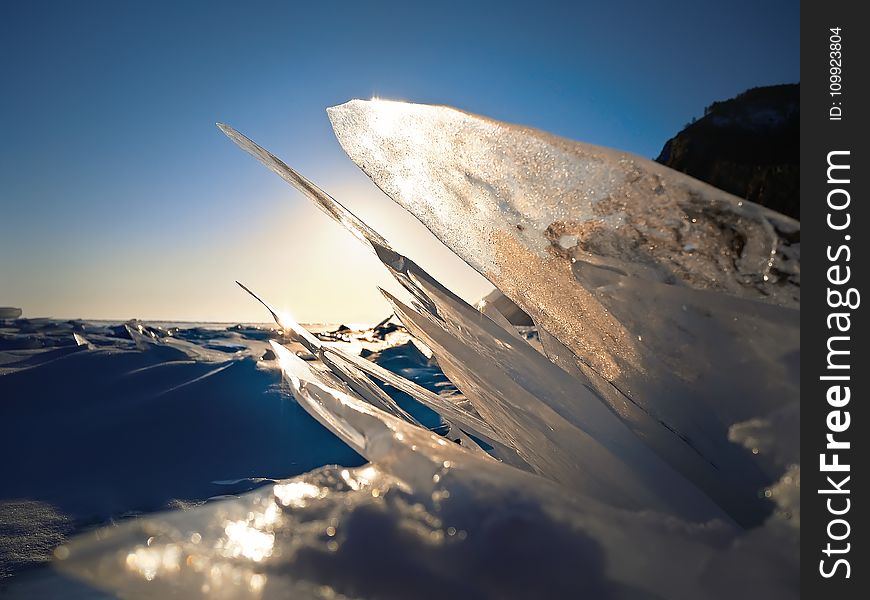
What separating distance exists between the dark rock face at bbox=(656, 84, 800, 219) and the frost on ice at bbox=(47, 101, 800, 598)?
236 millimetres

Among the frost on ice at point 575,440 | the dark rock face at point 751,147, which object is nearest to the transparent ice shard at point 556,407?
the frost on ice at point 575,440

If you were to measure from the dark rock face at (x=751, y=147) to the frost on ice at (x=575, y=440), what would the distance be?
236 mm

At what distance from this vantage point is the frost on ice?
562 millimetres

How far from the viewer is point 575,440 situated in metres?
0.83

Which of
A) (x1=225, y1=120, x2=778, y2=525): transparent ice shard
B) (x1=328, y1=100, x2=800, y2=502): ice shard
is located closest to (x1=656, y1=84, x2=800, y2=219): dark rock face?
(x1=328, y1=100, x2=800, y2=502): ice shard

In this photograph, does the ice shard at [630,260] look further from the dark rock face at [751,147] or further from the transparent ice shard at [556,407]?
the dark rock face at [751,147]

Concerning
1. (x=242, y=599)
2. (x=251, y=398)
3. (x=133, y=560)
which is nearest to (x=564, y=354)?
(x=242, y=599)

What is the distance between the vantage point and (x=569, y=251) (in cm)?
67

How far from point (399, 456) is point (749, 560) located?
0.50 m

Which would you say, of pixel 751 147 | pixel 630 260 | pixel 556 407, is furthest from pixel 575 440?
pixel 751 147

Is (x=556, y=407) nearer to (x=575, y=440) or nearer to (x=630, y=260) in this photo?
(x=575, y=440)

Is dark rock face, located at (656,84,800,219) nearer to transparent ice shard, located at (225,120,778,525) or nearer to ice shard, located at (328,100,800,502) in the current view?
ice shard, located at (328,100,800,502)

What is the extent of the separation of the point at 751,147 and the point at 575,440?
0.63 meters
